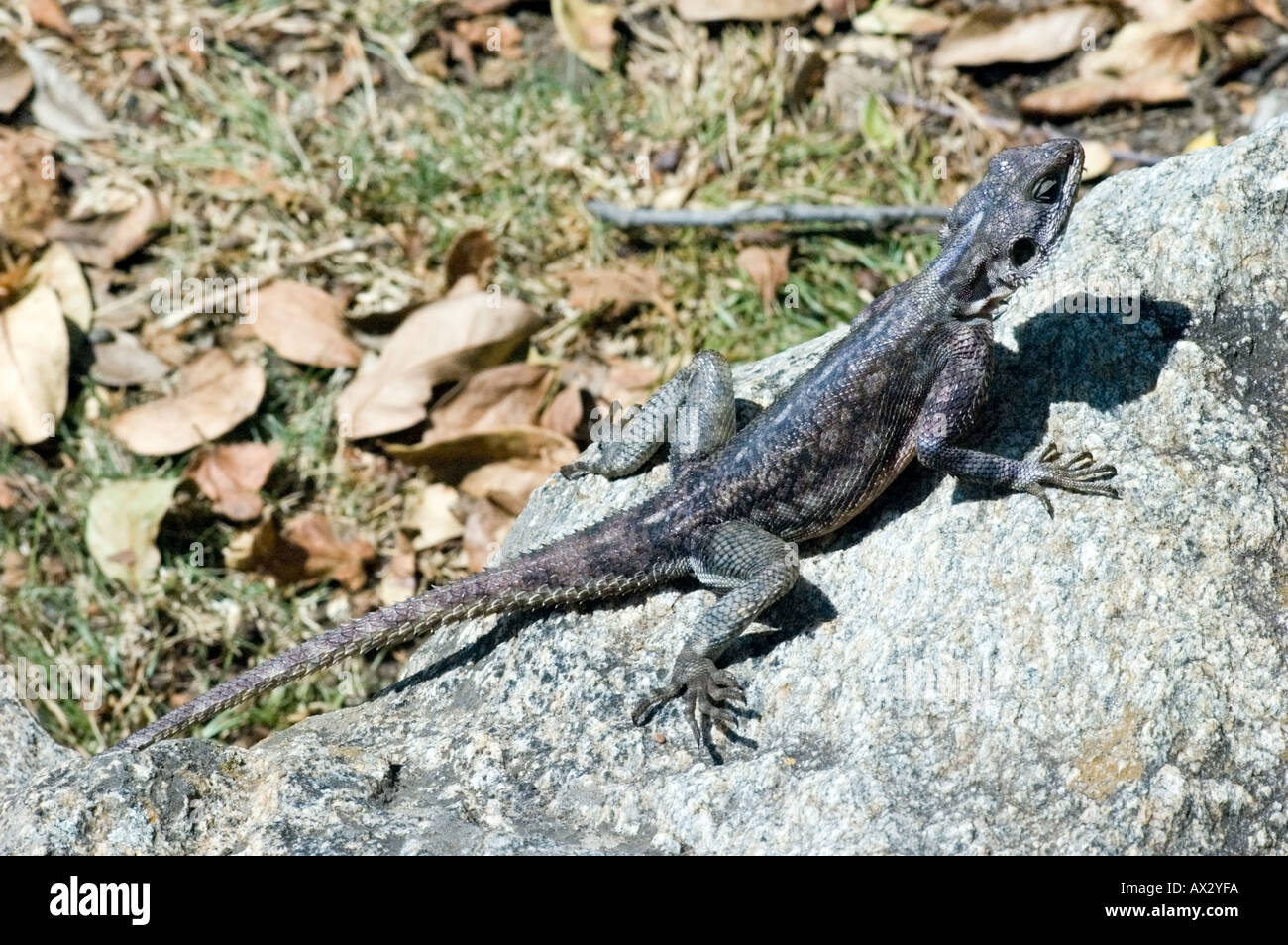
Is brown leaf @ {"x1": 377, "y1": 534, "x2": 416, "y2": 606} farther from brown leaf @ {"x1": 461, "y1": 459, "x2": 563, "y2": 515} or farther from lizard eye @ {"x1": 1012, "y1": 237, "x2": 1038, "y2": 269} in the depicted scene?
lizard eye @ {"x1": 1012, "y1": 237, "x2": 1038, "y2": 269}

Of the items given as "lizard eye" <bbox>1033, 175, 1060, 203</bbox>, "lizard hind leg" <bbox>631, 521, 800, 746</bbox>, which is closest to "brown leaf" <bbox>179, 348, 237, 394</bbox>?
"lizard hind leg" <bbox>631, 521, 800, 746</bbox>

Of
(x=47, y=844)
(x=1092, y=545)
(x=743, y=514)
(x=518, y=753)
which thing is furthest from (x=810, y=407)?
(x=47, y=844)

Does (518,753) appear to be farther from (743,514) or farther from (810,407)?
(810,407)

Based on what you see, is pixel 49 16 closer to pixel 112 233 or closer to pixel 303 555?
pixel 112 233

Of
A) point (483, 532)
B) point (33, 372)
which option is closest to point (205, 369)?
point (33, 372)

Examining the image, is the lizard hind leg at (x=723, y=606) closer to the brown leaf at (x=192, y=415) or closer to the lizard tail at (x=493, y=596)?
the lizard tail at (x=493, y=596)

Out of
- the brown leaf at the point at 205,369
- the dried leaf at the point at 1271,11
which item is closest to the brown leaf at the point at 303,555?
the brown leaf at the point at 205,369

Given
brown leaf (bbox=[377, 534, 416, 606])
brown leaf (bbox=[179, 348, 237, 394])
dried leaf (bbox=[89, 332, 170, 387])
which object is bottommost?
brown leaf (bbox=[377, 534, 416, 606])
